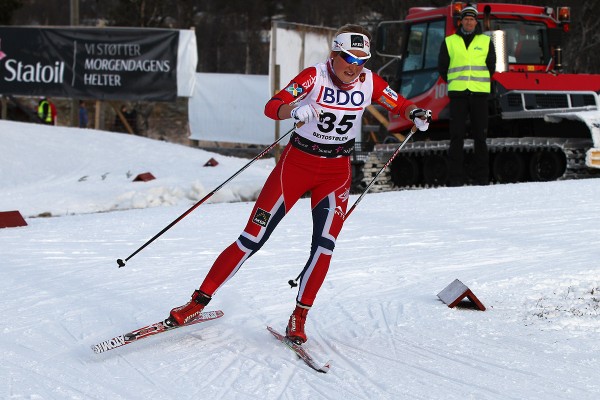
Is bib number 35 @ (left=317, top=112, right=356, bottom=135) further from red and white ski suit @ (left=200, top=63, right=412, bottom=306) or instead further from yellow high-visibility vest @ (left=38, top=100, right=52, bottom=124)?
yellow high-visibility vest @ (left=38, top=100, right=52, bottom=124)

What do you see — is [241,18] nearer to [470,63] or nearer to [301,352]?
[470,63]

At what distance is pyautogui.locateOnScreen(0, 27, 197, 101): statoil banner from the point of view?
22891 millimetres

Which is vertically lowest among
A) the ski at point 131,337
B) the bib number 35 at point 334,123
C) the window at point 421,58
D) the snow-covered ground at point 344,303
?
the snow-covered ground at point 344,303

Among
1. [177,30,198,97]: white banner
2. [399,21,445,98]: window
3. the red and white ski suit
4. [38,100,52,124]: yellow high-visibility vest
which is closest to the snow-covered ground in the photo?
the red and white ski suit

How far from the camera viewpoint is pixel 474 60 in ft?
43.6

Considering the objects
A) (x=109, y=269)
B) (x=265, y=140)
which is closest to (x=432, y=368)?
Answer: (x=109, y=269)

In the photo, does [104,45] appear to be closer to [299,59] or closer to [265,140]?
[265,140]

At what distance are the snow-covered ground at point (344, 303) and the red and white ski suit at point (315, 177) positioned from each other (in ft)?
1.49

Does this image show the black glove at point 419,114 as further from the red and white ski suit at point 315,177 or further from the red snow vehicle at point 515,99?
the red snow vehicle at point 515,99

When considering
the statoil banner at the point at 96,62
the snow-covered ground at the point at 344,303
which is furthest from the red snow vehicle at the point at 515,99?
the statoil banner at the point at 96,62

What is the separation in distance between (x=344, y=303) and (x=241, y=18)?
56283 mm

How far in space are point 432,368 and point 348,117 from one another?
4.96ft

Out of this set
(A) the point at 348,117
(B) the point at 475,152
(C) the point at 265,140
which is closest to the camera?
(A) the point at 348,117

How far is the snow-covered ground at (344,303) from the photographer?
5.13 meters
